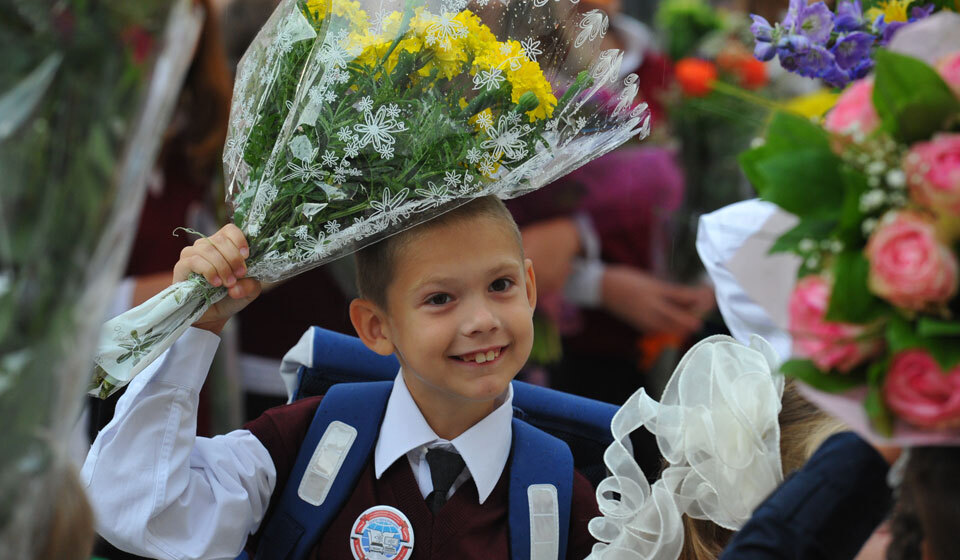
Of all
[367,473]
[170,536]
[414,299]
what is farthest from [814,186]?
[170,536]

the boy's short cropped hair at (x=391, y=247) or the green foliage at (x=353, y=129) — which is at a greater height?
the green foliage at (x=353, y=129)

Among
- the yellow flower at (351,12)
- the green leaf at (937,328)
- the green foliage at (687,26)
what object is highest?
the yellow flower at (351,12)

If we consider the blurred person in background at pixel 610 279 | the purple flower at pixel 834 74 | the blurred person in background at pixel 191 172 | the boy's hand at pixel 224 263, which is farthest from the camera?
the blurred person in background at pixel 610 279

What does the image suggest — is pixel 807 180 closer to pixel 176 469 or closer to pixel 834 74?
pixel 834 74

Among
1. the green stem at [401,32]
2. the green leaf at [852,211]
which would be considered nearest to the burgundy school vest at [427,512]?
the green stem at [401,32]

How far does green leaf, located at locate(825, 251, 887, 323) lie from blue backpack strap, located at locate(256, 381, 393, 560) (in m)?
1.23

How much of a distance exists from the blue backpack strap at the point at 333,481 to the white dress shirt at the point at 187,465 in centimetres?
4

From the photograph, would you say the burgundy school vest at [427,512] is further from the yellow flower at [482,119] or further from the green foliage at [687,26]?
the green foliage at [687,26]

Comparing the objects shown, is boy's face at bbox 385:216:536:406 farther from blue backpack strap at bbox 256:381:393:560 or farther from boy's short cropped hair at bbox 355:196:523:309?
blue backpack strap at bbox 256:381:393:560

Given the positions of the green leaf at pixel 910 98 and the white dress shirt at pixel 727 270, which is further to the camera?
the white dress shirt at pixel 727 270

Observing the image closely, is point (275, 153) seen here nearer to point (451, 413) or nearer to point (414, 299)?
point (414, 299)

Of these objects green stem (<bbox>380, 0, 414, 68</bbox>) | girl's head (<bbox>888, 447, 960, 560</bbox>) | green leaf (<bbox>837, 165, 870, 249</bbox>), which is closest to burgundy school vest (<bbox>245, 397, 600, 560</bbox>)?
green stem (<bbox>380, 0, 414, 68</bbox>)

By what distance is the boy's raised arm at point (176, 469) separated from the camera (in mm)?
2012

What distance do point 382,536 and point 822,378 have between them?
1.13 meters
